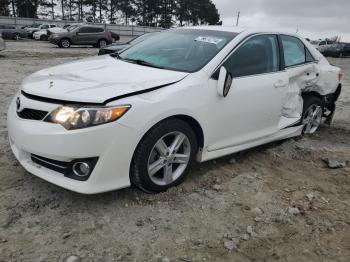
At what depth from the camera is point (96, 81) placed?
3.35 m

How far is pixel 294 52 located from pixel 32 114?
3391mm

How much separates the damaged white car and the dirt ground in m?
0.26

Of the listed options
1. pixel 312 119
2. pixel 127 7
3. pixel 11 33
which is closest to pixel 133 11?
pixel 127 7

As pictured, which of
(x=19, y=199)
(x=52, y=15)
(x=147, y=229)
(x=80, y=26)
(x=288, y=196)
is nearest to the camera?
(x=147, y=229)

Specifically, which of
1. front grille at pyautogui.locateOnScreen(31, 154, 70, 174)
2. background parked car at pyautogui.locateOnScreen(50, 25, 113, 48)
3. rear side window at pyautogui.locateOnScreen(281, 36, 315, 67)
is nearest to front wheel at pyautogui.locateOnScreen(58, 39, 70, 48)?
background parked car at pyautogui.locateOnScreen(50, 25, 113, 48)

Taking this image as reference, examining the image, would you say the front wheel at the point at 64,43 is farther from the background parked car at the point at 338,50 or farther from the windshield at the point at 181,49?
the windshield at the point at 181,49

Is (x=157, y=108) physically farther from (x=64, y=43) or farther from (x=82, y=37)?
(x=82, y=37)

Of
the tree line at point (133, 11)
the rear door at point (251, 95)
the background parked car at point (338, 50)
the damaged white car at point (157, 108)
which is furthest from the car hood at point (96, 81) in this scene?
the tree line at point (133, 11)

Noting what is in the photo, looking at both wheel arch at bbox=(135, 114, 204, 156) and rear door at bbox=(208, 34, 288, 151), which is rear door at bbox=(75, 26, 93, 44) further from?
wheel arch at bbox=(135, 114, 204, 156)

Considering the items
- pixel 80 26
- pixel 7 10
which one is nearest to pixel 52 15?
pixel 7 10

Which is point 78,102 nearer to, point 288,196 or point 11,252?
point 11,252

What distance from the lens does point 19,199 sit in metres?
3.31

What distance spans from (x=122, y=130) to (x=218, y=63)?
4.41 ft

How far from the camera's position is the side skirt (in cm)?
387
